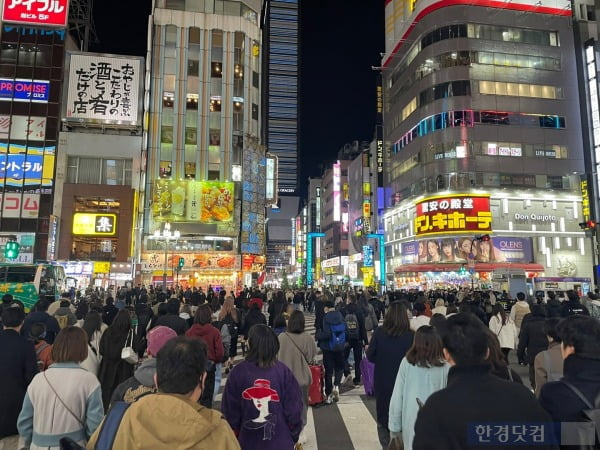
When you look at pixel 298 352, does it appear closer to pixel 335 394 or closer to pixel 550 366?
pixel 550 366

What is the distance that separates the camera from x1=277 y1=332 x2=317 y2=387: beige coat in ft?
17.9

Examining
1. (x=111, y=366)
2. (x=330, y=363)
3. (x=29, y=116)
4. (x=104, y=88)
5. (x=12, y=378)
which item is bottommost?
(x=330, y=363)

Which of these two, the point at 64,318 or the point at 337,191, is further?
the point at 337,191

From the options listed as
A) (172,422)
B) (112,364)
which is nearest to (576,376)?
(172,422)

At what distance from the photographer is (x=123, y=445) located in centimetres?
206

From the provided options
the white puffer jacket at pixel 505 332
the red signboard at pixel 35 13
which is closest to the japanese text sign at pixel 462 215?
the white puffer jacket at pixel 505 332

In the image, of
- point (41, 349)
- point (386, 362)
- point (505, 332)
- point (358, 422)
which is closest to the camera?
point (386, 362)

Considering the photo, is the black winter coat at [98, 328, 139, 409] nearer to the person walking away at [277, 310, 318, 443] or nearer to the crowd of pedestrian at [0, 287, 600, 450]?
the crowd of pedestrian at [0, 287, 600, 450]

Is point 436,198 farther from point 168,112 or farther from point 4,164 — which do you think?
point 4,164

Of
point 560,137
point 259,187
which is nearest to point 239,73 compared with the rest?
point 259,187

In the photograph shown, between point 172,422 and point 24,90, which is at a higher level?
point 24,90

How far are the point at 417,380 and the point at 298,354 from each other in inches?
78.8

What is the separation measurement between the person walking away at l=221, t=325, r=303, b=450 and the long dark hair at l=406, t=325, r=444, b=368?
3.62 ft

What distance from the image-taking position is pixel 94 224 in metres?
41.4
